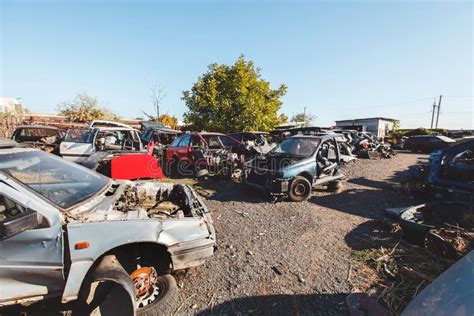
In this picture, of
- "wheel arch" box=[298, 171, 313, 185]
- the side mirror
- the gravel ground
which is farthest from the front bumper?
the side mirror

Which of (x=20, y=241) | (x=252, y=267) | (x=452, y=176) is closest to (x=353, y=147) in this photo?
(x=452, y=176)

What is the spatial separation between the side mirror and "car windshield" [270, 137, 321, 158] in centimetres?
569

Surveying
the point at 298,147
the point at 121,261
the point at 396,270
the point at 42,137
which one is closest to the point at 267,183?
the point at 298,147

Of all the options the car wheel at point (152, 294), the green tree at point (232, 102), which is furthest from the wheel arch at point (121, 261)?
the green tree at point (232, 102)

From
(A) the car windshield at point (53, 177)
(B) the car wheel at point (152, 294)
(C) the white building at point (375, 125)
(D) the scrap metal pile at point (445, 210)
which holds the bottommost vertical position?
(B) the car wheel at point (152, 294)

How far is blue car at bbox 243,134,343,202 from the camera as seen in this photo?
591 centimetres

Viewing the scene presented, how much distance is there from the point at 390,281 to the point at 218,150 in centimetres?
634

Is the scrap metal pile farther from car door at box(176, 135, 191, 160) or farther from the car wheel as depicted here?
car door at box(176, 135, 191, 160)

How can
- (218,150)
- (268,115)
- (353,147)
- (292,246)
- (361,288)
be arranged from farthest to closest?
(268,115)
(353,147)
(218,150)
(292,246)
(361,288)

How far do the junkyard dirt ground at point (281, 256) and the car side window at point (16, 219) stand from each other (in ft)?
5.29

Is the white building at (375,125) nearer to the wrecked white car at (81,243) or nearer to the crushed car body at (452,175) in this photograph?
the crushed car body at (452,175)

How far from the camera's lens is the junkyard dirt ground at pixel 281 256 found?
2658 millimetres

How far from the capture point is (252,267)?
328cm

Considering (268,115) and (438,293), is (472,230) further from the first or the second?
(268,115)
